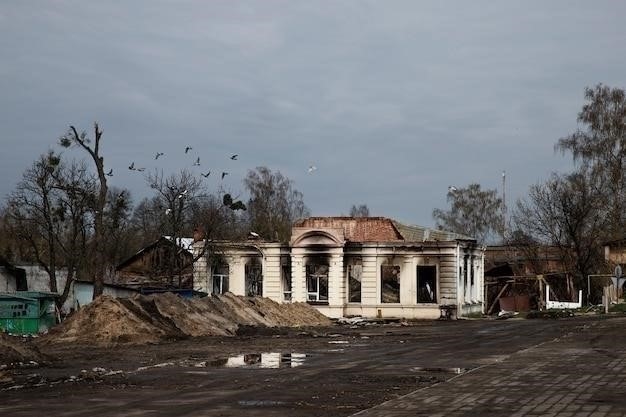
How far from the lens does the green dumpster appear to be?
35.3m

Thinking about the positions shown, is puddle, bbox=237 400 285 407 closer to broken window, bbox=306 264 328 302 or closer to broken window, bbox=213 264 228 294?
broken window, bbox=306 264 328 302

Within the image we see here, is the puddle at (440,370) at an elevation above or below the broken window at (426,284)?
below

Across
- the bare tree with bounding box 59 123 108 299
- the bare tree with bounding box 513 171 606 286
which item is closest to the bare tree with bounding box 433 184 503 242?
the bare tree with bounding box 513 171 606 286

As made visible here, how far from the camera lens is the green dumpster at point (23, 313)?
1389 inches

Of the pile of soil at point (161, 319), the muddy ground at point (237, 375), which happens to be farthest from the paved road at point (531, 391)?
the pile of soil at point (161, 319)

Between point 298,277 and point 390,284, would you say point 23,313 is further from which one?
point 390,284

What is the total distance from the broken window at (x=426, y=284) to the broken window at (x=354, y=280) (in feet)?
13.2

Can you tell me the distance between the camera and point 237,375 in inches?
757

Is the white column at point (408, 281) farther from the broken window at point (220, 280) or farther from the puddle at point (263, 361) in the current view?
the puddle at point (263, 361)

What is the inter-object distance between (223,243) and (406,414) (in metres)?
47.3

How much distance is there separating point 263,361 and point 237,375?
13.2ft

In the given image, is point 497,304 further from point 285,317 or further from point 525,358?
point 525,358

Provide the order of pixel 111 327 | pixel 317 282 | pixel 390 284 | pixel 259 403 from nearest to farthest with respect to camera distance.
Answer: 1. pixel 259 403
2. pixel 111 327
3. pixel 317 282
4. pixel 390 284

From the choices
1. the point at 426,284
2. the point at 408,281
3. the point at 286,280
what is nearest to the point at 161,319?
the point at 286,280
